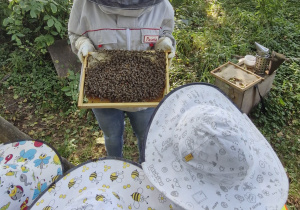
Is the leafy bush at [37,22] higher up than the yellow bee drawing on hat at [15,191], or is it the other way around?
the leafy bush at [37,22]

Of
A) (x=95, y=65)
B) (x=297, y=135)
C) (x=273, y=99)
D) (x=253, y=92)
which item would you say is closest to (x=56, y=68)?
(x=95, y=65)

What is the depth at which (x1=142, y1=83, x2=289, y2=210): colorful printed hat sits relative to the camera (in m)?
1.09

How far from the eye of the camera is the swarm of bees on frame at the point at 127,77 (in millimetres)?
1865

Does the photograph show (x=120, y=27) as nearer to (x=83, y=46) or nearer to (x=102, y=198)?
(x=83, y=46)

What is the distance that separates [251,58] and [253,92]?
1.78 feet

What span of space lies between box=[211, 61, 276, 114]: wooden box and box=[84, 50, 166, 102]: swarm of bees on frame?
1.49 meters

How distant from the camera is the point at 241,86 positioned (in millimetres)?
3174

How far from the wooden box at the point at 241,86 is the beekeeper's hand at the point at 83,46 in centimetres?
182

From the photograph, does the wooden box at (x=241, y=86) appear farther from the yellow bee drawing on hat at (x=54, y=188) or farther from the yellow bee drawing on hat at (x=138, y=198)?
the yellow bee drawing on hat at (x=54, y=188)

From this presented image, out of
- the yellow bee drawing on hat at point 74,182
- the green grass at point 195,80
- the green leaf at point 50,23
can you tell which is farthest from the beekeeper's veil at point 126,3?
the green leaf at point 50,23

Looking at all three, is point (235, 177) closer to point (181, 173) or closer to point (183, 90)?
point (181, 173)

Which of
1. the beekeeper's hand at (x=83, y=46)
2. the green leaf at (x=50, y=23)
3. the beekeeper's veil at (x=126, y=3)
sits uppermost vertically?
the beekeeper's veil at (x=126, y=3)

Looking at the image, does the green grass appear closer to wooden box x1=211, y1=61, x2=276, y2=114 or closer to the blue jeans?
wooden box x1=211, y1=61, x2=276, y2=114

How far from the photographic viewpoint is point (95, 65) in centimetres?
200
